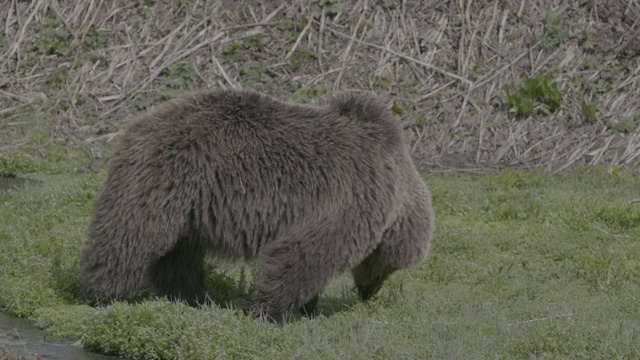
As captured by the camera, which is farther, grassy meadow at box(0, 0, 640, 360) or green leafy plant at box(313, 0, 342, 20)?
green leafy plant at box(313, 0, 342, 20)

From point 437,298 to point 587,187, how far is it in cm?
469

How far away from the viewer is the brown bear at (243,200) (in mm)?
7535

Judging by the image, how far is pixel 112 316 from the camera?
7.07 metres

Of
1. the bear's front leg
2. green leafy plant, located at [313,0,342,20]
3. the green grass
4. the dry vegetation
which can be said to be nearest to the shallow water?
the green grass

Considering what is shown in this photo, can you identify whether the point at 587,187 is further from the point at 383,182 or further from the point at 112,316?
the point at 112,316

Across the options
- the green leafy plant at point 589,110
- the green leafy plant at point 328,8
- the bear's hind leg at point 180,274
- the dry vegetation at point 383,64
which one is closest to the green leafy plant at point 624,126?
the dry vegetation at point 383,64

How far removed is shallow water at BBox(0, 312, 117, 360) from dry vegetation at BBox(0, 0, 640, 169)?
6538 millimetres

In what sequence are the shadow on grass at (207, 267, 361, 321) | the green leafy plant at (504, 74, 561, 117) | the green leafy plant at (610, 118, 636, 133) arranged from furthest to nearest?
the green leafy plant at (504, 74, 561, 117) < the green leafy plant at (610, 118, 636, 133) < the shadow on grass at (207, 267, 361, 321)

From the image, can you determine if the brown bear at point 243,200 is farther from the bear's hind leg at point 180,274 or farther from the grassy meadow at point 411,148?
the grassy meadow at point 411,148

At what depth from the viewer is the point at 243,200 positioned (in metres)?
7.65

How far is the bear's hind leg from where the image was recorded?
7961mm

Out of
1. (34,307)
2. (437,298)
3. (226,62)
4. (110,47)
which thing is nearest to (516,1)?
(226,62)

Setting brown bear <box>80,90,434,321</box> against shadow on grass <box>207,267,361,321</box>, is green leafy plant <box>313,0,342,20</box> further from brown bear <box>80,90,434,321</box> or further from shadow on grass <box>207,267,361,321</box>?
brown bear <box>80,90,434,321</box>

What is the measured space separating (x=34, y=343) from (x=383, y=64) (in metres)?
9.39
